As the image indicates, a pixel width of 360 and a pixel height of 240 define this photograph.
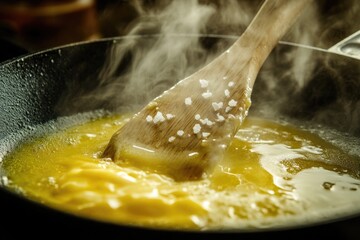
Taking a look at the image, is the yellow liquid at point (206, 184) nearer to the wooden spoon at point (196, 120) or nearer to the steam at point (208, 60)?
the wooden spoon at point (196, 120)

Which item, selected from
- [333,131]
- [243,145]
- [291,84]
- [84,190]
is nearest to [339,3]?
[291,84]

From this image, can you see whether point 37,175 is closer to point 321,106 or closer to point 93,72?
point 93,72

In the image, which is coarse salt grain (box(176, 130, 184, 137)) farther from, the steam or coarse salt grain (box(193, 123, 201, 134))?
the steam

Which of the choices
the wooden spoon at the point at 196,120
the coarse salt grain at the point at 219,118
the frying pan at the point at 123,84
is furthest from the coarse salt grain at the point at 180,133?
the frying pan at the point at 123,84

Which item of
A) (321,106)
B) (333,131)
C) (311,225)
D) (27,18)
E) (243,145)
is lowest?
(311,225)

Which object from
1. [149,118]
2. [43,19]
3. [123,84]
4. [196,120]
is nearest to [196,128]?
[196,120]

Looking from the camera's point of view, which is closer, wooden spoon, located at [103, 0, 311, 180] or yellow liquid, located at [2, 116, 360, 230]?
yellow liquid, located at [2, 116, 360, 230]

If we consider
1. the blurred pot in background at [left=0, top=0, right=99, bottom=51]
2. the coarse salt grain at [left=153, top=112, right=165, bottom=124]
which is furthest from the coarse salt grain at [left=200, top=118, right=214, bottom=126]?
the blurred pot in background at [left=0, top=0, right=99, bottom=51]
